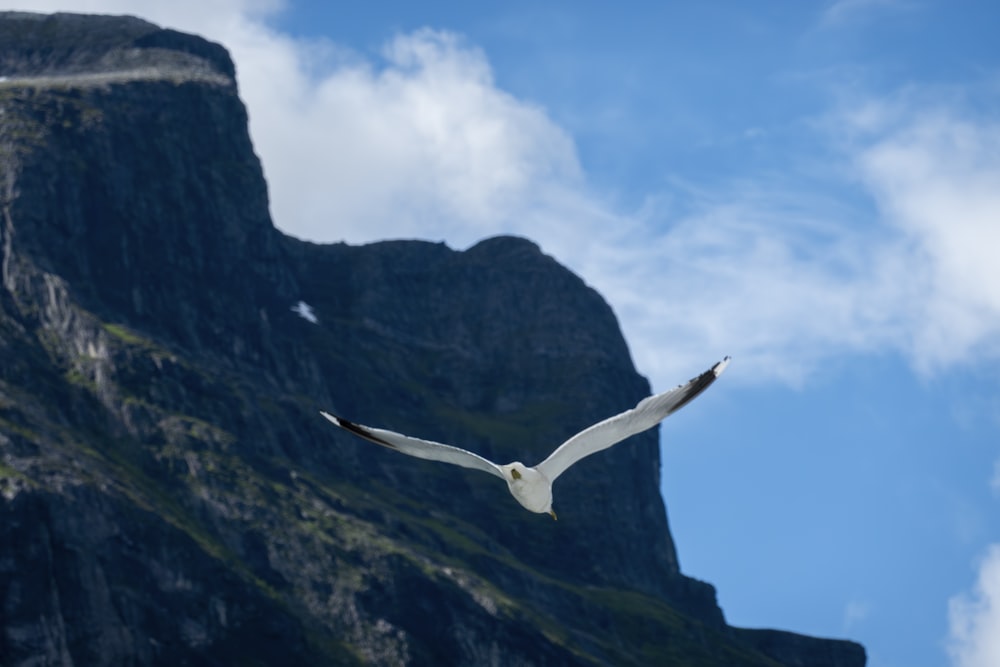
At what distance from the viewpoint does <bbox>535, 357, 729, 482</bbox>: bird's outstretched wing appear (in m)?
43.5

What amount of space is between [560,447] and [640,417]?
106 inches

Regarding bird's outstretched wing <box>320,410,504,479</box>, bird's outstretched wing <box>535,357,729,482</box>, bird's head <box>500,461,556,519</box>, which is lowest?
bird's outstretched wing <box>320,410,504,479</box>

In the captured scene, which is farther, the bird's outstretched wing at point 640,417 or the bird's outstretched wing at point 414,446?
the bird's outstretched wing at point 414,446

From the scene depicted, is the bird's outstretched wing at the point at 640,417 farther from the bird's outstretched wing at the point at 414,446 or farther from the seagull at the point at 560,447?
the bird's outstretched wing at the point at 414,446

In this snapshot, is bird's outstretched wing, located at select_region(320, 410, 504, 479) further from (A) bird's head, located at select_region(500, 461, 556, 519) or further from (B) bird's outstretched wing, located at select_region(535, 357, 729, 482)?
(B) bird's outstretched wing, located at select_region(535, 357, 729, 482)

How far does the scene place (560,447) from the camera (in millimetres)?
45844

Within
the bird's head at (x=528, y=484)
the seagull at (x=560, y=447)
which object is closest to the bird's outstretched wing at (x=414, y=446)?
the seagull at (x=560, y=447)

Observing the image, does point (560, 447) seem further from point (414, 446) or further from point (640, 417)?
point (414, 446)

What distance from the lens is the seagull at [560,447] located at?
4372 cm

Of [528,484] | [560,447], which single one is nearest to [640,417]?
[560,447]

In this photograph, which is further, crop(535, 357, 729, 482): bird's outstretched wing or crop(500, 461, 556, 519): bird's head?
crop(500, 461, 556, 519): bird's head

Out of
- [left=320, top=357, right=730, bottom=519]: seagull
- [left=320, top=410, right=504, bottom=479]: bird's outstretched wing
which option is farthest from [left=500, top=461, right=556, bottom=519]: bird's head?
[left=320, top=410, right=504, bottom=479]: bird's outstretched wing

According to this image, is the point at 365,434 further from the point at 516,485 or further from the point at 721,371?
the point at 721,371

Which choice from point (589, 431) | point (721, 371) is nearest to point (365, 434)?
point (589, 431)
